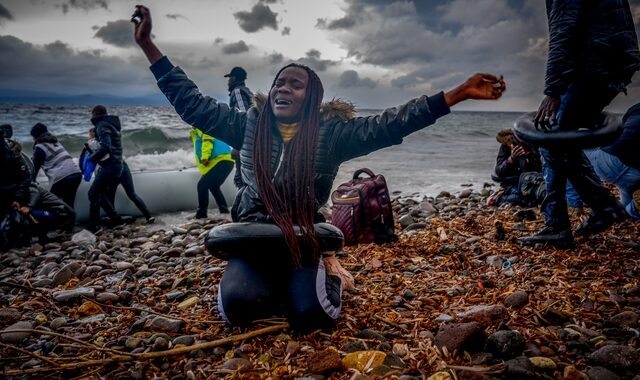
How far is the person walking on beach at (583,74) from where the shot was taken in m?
3.37

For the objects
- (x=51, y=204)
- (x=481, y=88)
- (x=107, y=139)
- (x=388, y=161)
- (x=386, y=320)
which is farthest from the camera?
(x=388, y=161)

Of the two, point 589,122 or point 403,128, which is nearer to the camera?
point 403,128

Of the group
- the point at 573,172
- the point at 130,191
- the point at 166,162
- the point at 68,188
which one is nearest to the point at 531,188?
the point at 573,172

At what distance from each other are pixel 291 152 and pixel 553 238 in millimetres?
2685

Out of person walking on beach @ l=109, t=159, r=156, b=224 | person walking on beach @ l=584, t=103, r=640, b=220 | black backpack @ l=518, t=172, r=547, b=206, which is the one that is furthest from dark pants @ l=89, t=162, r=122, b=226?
person walking on beach @ l=584, t=103, r=640, b=220

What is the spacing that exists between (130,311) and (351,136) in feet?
6.98

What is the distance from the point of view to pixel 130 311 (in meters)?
3.02

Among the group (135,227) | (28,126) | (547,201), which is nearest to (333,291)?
(547,201)

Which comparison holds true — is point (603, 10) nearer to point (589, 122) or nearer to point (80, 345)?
point (589, 122)

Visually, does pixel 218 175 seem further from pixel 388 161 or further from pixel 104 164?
pixel 388 161

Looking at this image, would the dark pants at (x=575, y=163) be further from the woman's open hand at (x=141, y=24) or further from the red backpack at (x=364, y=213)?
the woman's open hand at (x=141, y=24)

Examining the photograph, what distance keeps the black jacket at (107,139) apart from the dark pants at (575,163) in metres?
6.63

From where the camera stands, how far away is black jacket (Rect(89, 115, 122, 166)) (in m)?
6.89

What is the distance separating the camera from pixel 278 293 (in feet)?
8.91
